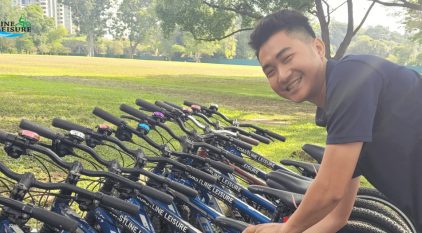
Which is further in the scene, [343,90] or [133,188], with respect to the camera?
[133,188]

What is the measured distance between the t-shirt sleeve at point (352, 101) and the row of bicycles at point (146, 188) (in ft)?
3.08

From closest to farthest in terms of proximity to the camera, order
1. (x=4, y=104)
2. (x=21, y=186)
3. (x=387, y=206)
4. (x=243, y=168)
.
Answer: (x=21, y=186)
(x=387, y=206)
(x=243, y=168)
(x=4, y=104)

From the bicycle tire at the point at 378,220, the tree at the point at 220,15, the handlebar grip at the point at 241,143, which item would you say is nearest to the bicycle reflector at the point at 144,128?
the handlebar grip at the point at 241,143

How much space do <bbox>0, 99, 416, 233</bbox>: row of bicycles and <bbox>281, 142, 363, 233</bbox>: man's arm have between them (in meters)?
0.72

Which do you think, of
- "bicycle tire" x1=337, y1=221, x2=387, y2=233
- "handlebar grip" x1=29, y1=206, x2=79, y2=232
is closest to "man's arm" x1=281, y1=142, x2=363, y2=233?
"handlebar grip" x1=29, y1=206, x2=79, y2=232

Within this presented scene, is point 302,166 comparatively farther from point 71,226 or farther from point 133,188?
point 71,226

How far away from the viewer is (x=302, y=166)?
3.95 meters

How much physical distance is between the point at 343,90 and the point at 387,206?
7.60 feet

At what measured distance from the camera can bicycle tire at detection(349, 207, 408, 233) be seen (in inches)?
120

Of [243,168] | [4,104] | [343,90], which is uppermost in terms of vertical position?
[343,90]

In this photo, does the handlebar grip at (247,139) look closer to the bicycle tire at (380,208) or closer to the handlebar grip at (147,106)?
the handlebar grip at (147,106)

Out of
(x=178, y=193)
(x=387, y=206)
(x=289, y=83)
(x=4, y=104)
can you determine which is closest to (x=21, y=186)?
(x=178, y=193)

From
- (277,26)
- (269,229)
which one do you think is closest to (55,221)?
(269,229)

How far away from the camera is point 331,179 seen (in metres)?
1.67
